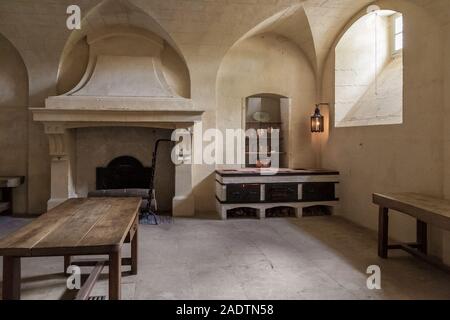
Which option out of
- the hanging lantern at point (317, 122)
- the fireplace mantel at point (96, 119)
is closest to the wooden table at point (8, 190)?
the fireplace mantel at point (96, 119)

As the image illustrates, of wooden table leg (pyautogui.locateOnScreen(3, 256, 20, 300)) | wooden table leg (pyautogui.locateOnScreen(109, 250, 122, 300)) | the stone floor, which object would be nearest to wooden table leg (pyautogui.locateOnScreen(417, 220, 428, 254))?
the stone floor

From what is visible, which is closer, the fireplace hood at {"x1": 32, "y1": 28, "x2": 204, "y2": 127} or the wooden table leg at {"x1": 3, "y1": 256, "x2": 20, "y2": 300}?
the wooden table leg at {"x1": 3, "y1": 256, "x2": 20, "y2": 300}

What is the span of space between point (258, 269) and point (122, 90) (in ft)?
12.7

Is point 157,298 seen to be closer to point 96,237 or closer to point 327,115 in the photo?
point 96,237

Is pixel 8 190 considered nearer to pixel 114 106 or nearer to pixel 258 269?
pixel 114 106

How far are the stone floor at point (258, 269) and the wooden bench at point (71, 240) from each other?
648mm

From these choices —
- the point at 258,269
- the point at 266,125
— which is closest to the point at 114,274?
the point at 258,269

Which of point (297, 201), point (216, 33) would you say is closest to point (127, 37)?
point (216, 33)

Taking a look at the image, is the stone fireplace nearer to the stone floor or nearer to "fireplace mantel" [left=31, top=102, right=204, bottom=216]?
"fireplace mantel" [left=31, top=102, right=204, bottom=216]

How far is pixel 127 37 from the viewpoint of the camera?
6152 millimetres

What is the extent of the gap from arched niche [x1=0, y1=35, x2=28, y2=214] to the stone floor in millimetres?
1393

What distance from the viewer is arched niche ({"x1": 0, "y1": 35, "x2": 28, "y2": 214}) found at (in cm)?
609

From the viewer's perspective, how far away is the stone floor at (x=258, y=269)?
2977mm
